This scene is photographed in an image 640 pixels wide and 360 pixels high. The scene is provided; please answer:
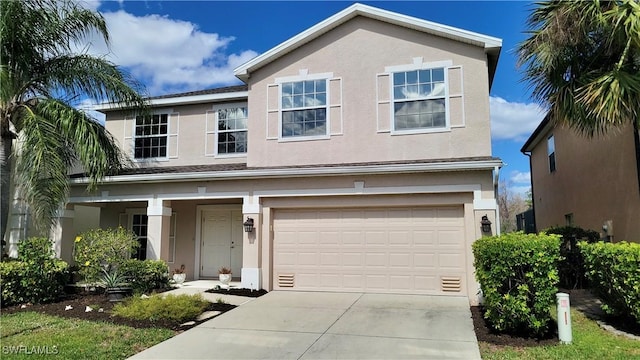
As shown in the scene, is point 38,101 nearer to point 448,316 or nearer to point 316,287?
point 316,287

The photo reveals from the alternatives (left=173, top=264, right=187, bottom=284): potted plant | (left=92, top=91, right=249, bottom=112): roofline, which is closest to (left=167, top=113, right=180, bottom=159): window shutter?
(left=92, top=91, right=249, bottom=112): roofline

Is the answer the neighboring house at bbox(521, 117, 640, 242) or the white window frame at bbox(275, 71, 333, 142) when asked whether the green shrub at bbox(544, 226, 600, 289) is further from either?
the white window frame at bbox(275, 71, 333, 142)

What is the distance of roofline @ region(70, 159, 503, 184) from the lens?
10.2 metres

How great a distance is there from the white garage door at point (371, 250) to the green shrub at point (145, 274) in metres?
2.94

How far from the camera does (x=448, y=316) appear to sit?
8.57 metres

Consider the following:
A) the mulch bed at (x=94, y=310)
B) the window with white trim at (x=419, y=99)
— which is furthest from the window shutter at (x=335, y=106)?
the mulch bed at (x=94, y=310)

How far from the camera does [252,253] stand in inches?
459

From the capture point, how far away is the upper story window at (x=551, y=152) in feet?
57.5

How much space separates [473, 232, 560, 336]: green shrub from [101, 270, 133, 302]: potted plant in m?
7.83

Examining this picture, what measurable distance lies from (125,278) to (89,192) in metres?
3.84

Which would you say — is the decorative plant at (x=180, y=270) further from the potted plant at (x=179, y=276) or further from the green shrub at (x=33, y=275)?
the green shrub at (x=33, y=275)

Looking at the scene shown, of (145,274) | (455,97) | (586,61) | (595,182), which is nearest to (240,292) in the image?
(145,274)

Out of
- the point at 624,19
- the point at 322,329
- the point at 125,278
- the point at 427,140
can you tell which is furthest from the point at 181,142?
the point at 624,19

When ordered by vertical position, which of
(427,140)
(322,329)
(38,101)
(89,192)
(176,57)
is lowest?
(322,329)
